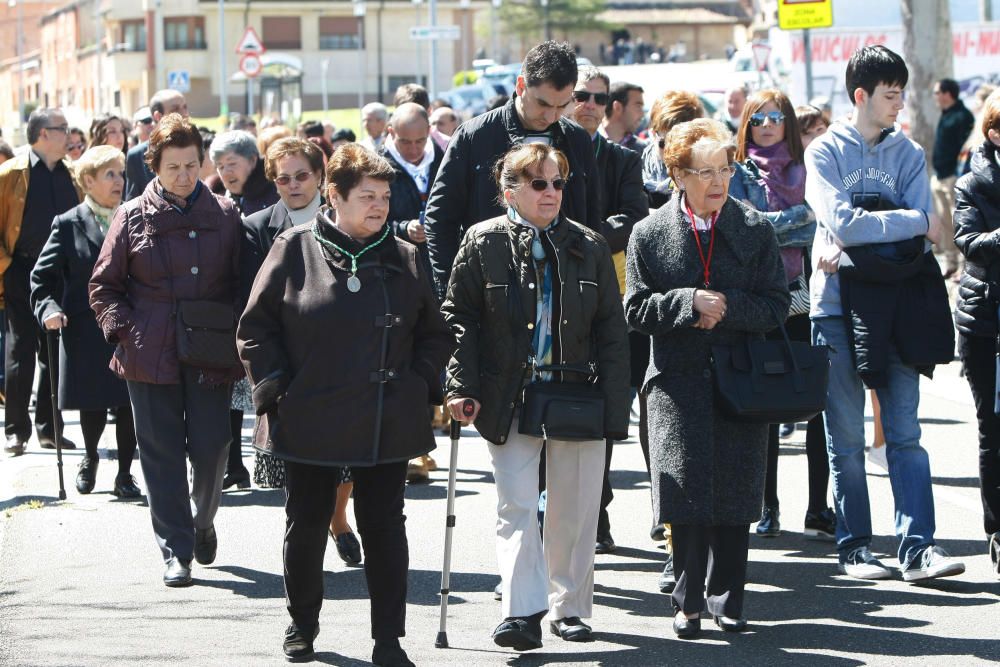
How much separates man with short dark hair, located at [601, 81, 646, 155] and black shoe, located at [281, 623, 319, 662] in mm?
4198

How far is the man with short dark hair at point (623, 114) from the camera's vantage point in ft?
31.8

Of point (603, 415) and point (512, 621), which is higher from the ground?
point (603, 415)

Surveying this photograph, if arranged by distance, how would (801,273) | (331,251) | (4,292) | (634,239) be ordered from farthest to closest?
(4,292)
(801,273)
(634,239)
(331,251)

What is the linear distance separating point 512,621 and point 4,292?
21.5 feet

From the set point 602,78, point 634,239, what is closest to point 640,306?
point 634,239

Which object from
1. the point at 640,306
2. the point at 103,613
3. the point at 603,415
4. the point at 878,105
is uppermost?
the point at 878,105

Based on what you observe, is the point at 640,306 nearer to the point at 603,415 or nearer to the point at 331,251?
the point at 603,415

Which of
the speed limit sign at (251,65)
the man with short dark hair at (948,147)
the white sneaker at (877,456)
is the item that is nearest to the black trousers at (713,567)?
the white sneaker at (877,456)

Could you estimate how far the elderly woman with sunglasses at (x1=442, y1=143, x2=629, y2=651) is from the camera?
6.45 metres

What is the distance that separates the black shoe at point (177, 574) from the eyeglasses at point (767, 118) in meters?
3.53

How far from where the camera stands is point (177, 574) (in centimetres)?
758

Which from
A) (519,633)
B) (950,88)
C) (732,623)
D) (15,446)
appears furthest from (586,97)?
(950,88)

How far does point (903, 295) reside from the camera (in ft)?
24.3

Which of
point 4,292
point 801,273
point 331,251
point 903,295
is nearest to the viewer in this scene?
point 331,251
